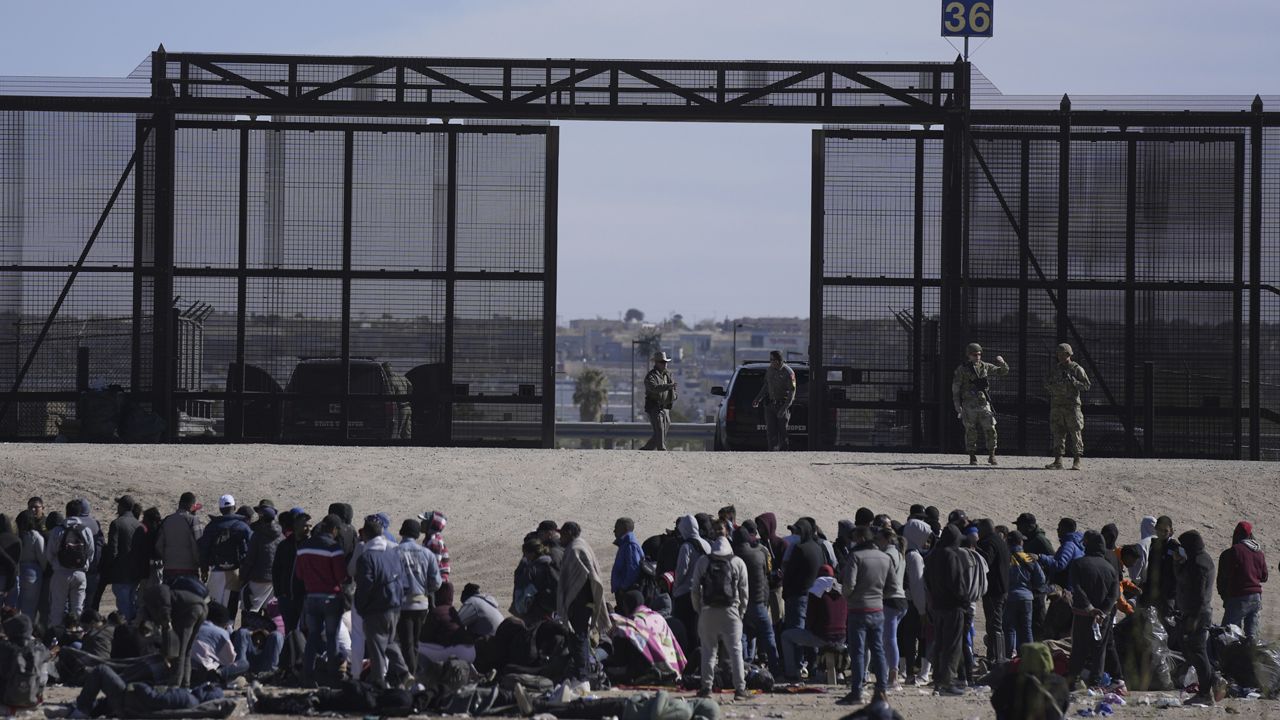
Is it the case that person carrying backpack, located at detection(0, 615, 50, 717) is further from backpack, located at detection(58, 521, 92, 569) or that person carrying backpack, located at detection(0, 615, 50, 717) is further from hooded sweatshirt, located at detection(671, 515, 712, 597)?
hooded sweatshirt, located at detection(671, 515, 712, 597)

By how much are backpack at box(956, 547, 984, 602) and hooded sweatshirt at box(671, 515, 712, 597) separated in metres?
2.00

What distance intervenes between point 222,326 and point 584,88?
6.03 meters

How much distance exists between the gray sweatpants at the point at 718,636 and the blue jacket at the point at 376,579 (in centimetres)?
234

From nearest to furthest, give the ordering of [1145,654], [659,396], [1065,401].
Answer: [1145,654], [1065,401], [659,396]

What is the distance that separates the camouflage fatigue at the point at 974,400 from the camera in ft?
73.3

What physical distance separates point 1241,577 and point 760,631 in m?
4.10

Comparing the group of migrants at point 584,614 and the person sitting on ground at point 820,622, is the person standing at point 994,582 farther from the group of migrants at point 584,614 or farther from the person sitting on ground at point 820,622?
the person sitting on ground at point 820,622

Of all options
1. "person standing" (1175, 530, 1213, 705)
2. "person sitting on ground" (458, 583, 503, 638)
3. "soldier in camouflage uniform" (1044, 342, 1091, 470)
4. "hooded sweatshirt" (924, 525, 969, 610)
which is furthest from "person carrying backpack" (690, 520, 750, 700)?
"soldier in camouflage uniform" (1044, 342, 1091, 470)

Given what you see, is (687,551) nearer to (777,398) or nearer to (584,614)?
(584,614)

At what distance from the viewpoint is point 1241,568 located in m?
14.9

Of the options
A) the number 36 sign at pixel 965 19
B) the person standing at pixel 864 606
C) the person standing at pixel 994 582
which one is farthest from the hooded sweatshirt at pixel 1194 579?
the number 36 sign at pixel 965 19

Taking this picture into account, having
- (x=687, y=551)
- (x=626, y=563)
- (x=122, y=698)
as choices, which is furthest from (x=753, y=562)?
(x=122, y=698)

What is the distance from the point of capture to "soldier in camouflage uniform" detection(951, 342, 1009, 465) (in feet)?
73.1

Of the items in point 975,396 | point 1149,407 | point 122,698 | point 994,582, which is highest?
point 975,396
